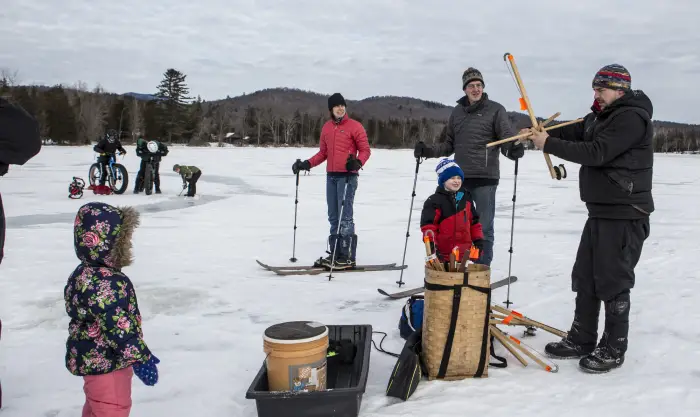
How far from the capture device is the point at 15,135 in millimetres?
2568

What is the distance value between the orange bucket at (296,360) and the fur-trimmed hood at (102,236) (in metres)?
0.92

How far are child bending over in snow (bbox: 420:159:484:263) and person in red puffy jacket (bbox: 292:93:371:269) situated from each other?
2222 mm

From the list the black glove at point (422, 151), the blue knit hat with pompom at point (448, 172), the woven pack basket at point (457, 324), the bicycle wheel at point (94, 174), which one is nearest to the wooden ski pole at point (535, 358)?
the woven pack basket at point (457, 324)

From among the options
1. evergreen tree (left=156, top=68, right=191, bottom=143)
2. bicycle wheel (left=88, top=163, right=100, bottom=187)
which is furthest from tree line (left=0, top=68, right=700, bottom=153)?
bicycle wheel (left=88, top=163, right=100, bottom=187)

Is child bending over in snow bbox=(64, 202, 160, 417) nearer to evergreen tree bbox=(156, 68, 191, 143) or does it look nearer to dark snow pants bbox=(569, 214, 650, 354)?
dark snow pants bbox=(569, 214, 650, 354)

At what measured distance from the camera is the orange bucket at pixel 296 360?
2.89 meters

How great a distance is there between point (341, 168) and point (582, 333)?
3.44m

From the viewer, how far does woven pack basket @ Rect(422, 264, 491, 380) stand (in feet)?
11.1

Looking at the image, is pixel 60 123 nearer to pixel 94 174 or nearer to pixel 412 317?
pixel 94 174

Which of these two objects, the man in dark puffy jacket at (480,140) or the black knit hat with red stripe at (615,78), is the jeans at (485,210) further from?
the black knit hat with red stripe at (615,78)

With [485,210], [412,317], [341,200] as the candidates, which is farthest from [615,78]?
[341,200]

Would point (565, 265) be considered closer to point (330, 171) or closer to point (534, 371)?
point (330, 171)

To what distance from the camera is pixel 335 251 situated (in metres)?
6.42

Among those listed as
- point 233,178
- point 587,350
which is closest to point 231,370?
point 587,350
